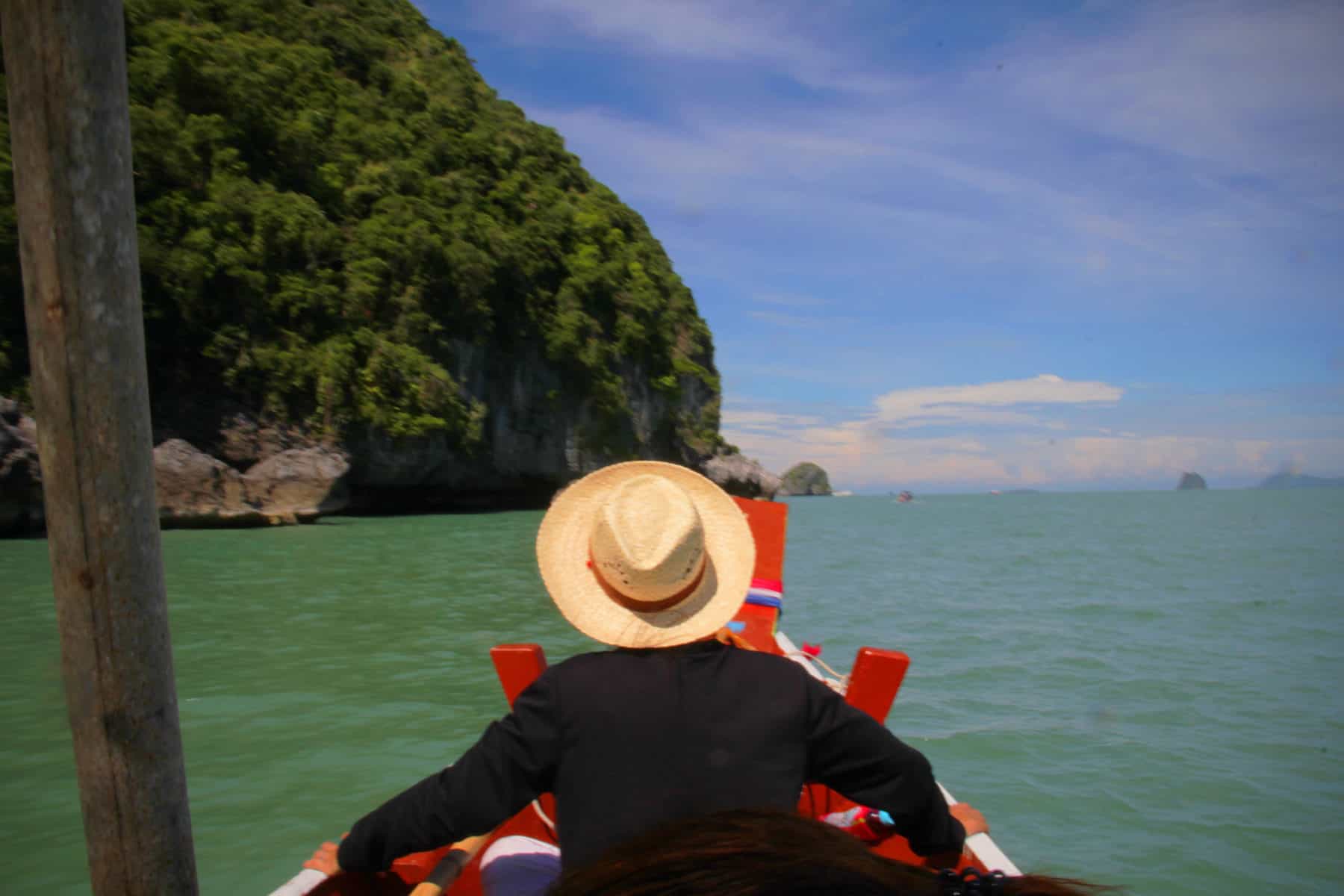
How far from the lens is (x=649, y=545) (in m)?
1.75

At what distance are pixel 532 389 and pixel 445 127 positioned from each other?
10962mm

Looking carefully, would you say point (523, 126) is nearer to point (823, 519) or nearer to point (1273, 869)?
point (823, 519)

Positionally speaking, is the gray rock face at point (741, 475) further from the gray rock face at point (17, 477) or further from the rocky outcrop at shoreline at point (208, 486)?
the gray rock face at point (17, 477)

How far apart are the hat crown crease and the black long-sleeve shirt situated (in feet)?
0.43

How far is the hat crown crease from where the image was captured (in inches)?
68.4

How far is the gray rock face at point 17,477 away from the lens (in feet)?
53.2

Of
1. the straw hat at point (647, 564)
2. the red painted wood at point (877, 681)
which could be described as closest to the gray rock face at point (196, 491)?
the red painted wood at point (877, 681)

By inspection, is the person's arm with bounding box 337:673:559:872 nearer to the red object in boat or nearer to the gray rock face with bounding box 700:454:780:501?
the red object in boat

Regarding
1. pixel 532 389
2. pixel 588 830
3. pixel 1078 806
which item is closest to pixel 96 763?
pixel 588 830

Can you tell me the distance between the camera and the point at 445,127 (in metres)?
35.9

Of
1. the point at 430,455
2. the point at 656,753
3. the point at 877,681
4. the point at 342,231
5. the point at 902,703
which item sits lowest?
the point at 902,703

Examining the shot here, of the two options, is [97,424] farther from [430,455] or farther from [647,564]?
[430,455]

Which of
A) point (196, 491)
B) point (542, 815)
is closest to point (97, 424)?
point (542, 815)

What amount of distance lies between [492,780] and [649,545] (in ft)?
1.72
